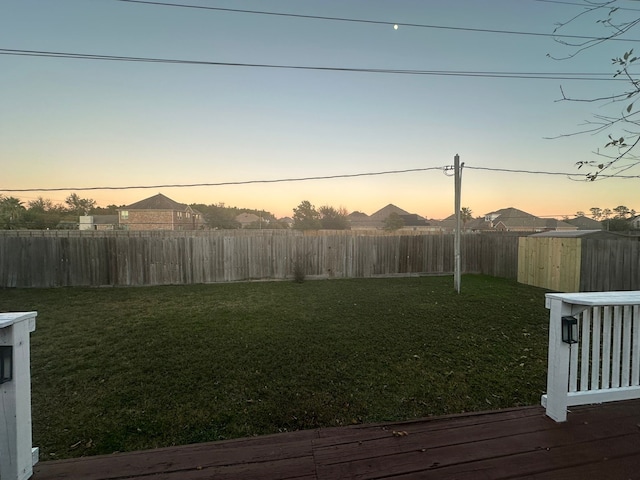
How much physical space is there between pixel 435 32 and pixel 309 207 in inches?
1123

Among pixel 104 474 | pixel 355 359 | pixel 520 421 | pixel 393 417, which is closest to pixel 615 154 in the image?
pixel 520 421

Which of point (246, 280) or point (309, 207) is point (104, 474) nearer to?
point (246, 280)

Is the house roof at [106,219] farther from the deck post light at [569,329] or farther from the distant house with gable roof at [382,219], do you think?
the deck post light at [569,329]

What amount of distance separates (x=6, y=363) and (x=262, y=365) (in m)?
2.29

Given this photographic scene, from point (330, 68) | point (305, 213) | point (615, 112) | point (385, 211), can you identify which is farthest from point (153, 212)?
point (615, 112)

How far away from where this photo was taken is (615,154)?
1.49 meters

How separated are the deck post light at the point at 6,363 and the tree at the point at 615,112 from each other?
9.71 feet

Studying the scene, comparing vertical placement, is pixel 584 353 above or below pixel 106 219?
below

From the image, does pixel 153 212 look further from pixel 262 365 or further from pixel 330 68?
pixel 262 365

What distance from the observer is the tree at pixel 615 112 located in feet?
4.54

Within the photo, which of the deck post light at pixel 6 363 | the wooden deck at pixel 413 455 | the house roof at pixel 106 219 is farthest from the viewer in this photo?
the house roof at pixel 106 219

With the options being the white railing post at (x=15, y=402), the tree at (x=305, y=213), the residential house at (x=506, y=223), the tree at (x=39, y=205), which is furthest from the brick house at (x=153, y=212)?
the residential house at (x=506, y=223)

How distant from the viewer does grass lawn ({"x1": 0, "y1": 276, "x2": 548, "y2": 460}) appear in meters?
2.17

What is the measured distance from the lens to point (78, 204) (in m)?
30.6
